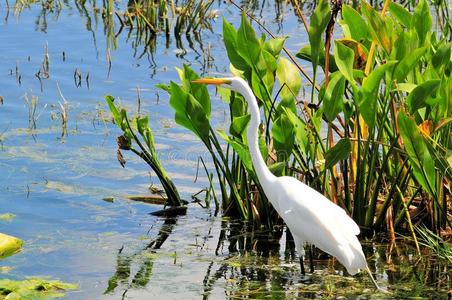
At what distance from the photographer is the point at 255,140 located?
19.1 ft

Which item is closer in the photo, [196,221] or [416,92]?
[416,92]

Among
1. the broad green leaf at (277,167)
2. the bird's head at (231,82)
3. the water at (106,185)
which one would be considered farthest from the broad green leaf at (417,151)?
the bird's head at (231,82)

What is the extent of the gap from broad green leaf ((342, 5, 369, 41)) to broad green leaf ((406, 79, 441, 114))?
2.55 ft

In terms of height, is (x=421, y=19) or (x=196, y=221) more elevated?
(x=421, y=19)

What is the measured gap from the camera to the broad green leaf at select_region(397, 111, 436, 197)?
17.3ft

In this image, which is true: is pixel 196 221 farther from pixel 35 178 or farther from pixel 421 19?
pixel 421 19

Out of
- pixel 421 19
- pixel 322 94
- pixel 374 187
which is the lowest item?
pixel 374 187

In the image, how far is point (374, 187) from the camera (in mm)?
6277

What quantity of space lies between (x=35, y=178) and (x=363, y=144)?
108 inches

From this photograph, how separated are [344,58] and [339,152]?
20.9 inches

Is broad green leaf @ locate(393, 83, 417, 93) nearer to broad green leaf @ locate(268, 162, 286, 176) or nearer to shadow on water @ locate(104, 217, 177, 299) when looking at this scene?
broad green leaf @ locate(268, 162, 286, 176)

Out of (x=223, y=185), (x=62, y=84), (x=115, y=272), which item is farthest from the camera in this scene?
(x=62, y=84)

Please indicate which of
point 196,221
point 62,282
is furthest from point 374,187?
point 62,282

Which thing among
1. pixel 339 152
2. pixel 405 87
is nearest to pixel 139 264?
pixel 339 152
